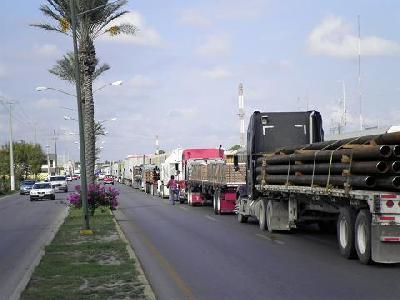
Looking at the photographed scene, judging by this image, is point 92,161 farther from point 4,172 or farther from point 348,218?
point 4,172

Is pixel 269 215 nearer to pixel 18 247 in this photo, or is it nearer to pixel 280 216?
pixel 280 216

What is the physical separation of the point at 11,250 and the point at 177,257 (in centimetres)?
507

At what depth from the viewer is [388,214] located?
37.7 feet

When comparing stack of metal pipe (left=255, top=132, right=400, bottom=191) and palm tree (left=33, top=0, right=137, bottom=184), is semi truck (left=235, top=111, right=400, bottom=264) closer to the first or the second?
stack of metal pipe (left=255, top=132, right=400, bottom=191)

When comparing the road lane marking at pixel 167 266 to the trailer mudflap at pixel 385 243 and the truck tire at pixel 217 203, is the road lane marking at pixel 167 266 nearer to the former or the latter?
the trailer mudflap at pixel 385 243

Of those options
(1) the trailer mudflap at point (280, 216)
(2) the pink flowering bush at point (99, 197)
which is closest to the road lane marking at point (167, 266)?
(1) the trailer mudflap at point (280, 216)

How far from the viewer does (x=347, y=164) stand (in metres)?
13.1

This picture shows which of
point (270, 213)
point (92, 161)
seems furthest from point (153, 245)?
point (92, 161)

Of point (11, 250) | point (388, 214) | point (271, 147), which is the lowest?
point (11, 250)

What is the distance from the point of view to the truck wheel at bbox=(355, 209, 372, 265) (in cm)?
1212

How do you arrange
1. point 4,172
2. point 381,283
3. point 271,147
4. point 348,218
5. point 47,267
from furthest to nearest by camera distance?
1. point 4,172
2. point 271,147
3. point 348,218
4. point 47,267
5. point 381,283

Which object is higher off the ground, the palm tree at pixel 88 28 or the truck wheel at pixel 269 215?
the palm tree at pixel 88 28

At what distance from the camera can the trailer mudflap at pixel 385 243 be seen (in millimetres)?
11672

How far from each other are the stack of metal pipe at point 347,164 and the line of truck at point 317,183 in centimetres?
2
